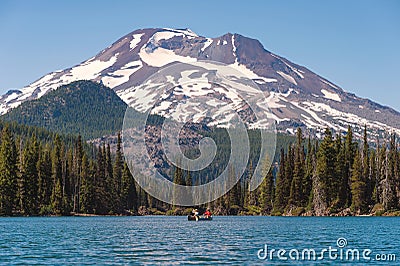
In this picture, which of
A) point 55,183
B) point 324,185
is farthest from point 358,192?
point 55,183

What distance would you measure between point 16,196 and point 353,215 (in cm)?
6173

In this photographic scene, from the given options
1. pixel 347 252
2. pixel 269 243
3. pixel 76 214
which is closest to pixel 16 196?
pixel 76 214

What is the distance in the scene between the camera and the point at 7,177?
12419 centimetres

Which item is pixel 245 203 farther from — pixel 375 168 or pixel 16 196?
pixel 16 196

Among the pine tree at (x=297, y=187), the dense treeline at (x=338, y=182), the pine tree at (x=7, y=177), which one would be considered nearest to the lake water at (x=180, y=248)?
the pine tree at (x=7, y=177)

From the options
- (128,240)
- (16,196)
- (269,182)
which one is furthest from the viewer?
(269,182)

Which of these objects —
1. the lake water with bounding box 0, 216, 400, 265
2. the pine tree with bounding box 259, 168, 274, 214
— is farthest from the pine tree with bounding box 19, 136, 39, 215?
the lake water with bounding box 0, 216, 400, 265

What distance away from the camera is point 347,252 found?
47.2m

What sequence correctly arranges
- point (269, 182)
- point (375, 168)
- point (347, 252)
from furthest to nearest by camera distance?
point (269, 182)
point (375, 168)
point (347, 252)

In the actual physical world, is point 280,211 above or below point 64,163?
below

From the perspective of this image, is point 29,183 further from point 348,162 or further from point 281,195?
point 348,162

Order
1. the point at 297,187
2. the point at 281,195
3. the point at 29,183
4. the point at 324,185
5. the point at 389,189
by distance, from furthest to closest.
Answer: the point at 281,195 < the point at 297,187 < the point at 324,185 < the point at 29,183 < the point at 389,189

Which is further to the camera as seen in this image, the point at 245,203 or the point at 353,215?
the point at 245,203

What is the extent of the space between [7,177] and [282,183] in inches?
2271
